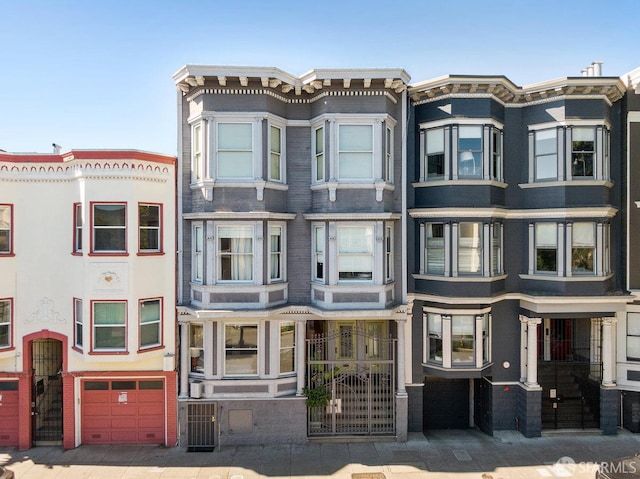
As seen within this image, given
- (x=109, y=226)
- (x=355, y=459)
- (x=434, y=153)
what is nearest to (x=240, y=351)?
(x=355, y=459)

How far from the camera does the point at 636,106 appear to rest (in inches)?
589

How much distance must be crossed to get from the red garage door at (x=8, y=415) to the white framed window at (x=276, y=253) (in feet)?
30.3

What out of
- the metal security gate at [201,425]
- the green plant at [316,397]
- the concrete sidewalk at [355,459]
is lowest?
the concrete sidewalk at [355,459]

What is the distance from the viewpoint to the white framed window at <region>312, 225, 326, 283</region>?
14133 millimetres

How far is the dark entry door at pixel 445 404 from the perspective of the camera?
15711 mm

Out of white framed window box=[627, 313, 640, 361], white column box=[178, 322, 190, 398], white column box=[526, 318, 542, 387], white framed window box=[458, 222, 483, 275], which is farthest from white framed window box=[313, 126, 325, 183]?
white framed window box=[627, 313, 640, 361]

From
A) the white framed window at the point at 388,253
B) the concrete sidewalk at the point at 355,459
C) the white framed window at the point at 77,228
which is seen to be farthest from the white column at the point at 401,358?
the white framed window at the point at 77,228

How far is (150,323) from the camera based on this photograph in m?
14.0

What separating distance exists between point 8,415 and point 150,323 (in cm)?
563

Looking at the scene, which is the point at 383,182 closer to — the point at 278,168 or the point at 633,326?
the point at 278,168

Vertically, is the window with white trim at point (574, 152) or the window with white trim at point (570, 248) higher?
the window with white trim at point (574, 152)

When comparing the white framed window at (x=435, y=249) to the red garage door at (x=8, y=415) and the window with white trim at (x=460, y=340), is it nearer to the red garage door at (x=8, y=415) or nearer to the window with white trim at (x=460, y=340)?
the window with white trim at (x=460, y=340)

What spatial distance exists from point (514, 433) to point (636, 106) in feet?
39.5

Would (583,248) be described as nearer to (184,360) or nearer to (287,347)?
(287,347)
